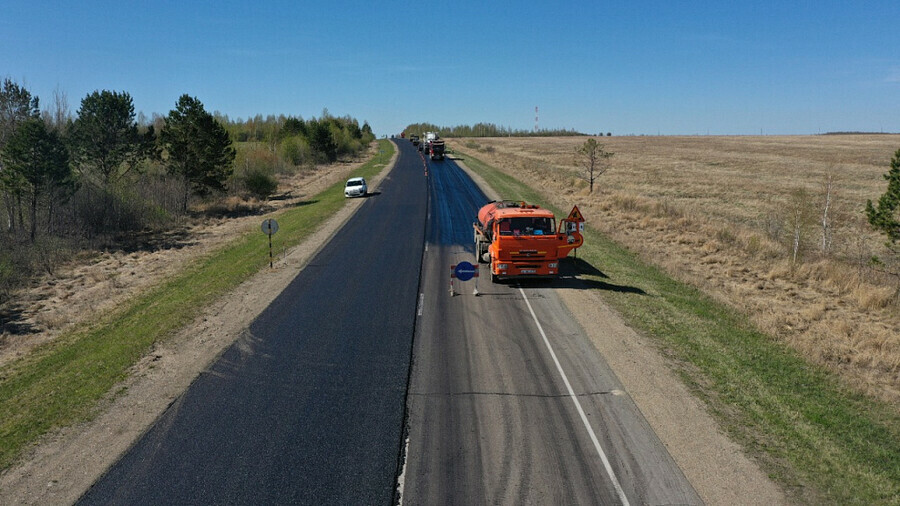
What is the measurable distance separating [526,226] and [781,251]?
45.6ft

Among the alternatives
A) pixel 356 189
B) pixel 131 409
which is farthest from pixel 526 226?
pixel 356 189

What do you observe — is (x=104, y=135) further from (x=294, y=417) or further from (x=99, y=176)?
(x=294, y=417)

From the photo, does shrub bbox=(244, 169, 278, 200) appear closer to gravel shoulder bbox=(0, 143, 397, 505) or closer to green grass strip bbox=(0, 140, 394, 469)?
green grass strip bbox=(0, 140, 394, 469)

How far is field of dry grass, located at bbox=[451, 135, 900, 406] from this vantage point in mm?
14188

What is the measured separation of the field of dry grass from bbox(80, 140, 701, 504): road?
249 inches

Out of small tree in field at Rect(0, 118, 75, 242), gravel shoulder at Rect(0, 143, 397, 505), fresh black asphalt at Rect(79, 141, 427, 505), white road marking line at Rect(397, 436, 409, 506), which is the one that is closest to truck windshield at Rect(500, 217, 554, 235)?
fresh black asphalt at Rect(79, 141, 427, 505)

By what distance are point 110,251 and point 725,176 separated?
58.2 m

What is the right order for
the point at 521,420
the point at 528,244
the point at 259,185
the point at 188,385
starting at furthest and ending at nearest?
the point at 259,185
the point at 528,244
the point at 188,385
the point at 521,420

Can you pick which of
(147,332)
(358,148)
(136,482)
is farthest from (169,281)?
(358,148)

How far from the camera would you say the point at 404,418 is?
959 cm

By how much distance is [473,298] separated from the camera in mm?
16609

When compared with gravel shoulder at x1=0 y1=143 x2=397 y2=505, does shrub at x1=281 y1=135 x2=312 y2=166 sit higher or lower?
higher

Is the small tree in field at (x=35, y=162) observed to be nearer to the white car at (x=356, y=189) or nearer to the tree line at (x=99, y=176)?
the tree line at (x=99, y=176)

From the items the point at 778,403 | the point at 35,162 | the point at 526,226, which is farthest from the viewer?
the point at 35,162
